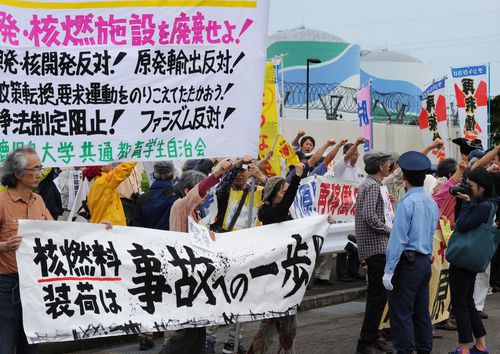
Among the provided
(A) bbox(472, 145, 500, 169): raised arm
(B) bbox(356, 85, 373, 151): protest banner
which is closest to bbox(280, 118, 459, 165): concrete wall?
(B) bbox(356, 85, 373, 151): protest banner

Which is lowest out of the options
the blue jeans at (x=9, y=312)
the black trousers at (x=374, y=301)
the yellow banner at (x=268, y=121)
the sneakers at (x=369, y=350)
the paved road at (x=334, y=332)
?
the paved road at (x=334, y=332)

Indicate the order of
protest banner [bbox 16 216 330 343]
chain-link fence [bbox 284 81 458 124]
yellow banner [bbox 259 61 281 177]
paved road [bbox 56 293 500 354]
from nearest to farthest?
protest banner [bbox 16 216 330 343] < paved road [bbox 56 293 500 354] < yellow banner [bbox 259 61 281 177] < chain-link fence [bbox 284 81 458 124]

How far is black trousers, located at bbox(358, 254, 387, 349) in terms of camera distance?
24.7 feet

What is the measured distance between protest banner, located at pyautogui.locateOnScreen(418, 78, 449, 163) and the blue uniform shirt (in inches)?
303

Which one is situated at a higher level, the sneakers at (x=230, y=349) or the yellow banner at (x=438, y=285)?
the yellow banner at (x=438, y=285)

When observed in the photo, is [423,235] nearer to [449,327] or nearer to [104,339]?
[449,327]

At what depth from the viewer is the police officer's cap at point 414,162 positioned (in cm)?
666

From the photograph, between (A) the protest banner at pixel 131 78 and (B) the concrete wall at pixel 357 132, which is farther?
(B) the concrete wall at pixel 357 132

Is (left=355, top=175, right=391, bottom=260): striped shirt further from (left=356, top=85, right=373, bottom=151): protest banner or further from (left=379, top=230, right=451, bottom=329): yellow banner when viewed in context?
(left=356, top=85, right=373, bottom=151): protest banner

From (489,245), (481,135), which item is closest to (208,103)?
(489,245)

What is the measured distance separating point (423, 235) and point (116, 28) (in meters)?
3.01

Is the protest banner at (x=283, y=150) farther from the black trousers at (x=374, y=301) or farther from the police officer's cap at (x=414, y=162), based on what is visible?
the police officer's cap at (x=414, y=162)

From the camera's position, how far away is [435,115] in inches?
571

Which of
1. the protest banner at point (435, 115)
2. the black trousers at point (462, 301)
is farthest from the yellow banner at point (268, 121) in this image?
the protest banner at point (435, 115)
